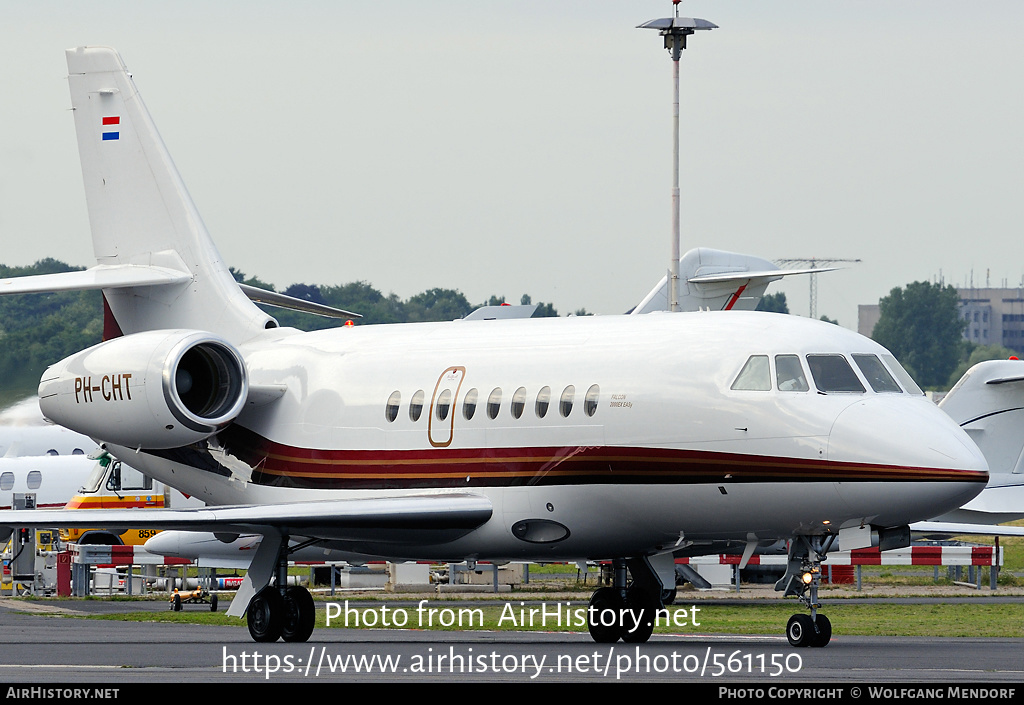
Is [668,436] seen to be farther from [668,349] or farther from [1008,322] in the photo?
[1008,322]

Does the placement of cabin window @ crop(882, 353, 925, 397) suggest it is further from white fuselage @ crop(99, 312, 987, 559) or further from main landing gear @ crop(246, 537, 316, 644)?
main landing gear @ crop(246, 537, 316, 644)

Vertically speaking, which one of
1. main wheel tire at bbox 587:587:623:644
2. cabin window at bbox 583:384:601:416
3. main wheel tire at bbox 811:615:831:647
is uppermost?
cabin window at bbox 583:384:601:416

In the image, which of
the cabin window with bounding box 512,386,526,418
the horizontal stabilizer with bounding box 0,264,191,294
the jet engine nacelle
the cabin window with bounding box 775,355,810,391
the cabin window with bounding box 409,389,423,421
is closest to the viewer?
the cabin window with bounding box 775,355,810,391

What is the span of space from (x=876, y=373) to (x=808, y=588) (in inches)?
100.0

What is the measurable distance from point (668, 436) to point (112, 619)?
11956mm

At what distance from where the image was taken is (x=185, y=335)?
73.2ft

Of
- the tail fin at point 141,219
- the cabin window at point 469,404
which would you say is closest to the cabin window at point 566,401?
the cabin window at point 469,404

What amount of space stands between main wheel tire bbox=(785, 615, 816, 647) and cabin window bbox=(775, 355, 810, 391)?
2491 mm

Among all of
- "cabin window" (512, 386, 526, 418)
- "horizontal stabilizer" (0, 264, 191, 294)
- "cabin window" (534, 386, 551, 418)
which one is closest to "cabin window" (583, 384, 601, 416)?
"cabin window" (534, 386, 551, 418)

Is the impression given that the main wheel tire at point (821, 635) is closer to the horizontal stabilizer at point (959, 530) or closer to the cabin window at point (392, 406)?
the cabin window at point (392, 406)

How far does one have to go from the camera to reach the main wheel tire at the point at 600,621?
21.3 metres

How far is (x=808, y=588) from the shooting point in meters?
18.6

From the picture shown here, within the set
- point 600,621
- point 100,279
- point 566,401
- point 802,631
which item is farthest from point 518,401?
point 100,279

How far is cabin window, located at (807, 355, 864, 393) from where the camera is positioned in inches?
742
